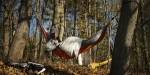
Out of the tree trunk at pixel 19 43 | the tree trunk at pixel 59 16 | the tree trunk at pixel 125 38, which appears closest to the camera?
the tree trunk at pixel 125 38

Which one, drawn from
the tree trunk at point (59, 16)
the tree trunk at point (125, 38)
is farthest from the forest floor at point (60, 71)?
the tree trunk at point (125, 38)

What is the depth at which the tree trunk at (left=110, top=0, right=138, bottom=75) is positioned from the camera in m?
8.92

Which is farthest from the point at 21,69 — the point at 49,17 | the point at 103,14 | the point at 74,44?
the point at 103,14

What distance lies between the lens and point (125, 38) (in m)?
8.95

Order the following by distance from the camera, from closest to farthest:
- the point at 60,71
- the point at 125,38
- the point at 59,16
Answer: the point at 125,38 < the point at 60,71 < the point at 59,16

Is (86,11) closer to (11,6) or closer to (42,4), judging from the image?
(42,4)

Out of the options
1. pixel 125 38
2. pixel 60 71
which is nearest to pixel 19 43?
pixel 60 71

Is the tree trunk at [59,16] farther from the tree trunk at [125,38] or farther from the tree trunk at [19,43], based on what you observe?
the tree trunk at [125,38]

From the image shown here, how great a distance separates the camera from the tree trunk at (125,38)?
892 centimetres

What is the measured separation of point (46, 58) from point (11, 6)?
33.7ft

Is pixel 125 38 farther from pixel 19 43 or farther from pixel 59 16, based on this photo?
pixel 59 16

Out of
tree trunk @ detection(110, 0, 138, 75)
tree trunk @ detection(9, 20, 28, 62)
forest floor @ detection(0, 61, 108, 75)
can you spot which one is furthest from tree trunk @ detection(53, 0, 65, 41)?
tree trunk @ detection(110, 0, 138, 75)

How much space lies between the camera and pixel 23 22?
12.5 m

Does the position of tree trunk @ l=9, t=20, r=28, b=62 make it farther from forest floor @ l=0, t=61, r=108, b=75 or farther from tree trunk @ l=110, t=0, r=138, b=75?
tree trunk @ l=110, t=0, r=138, b=75
